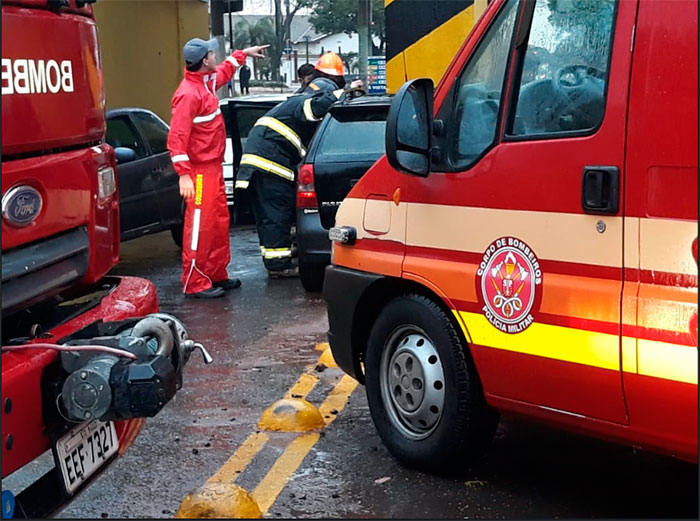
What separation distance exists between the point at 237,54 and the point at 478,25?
5560mm

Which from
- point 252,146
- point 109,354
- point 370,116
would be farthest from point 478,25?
point 252,146

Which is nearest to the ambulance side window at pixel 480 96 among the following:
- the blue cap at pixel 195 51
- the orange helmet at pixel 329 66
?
the blue cap at pixel 195 51

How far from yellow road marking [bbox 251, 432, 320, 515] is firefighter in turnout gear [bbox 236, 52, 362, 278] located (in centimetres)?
464

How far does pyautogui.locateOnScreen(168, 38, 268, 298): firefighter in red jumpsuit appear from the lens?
8758 millimetres

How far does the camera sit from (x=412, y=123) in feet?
14.6

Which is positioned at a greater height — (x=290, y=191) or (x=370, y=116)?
(x=370, y=116)

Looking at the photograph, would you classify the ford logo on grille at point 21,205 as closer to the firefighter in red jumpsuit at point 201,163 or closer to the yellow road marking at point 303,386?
the yellow road marking at point 303,386

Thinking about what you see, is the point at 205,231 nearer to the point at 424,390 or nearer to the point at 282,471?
the point at 282,471

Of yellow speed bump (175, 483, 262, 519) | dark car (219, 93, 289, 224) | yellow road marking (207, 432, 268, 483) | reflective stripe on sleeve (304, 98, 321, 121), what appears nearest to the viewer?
yellow speed bump (175, 483, 262, 519)

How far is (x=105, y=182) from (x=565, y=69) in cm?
187

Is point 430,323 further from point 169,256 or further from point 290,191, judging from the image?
point 169,256

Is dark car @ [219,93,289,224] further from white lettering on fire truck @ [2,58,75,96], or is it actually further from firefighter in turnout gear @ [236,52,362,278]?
white lettering on fire truck @ [2,58,75,96]

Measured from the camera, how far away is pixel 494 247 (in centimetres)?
414

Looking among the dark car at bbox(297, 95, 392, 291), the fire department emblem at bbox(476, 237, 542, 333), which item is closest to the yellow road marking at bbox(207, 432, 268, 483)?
the fire department emblem at bbox(476, 237, 542, 333)
